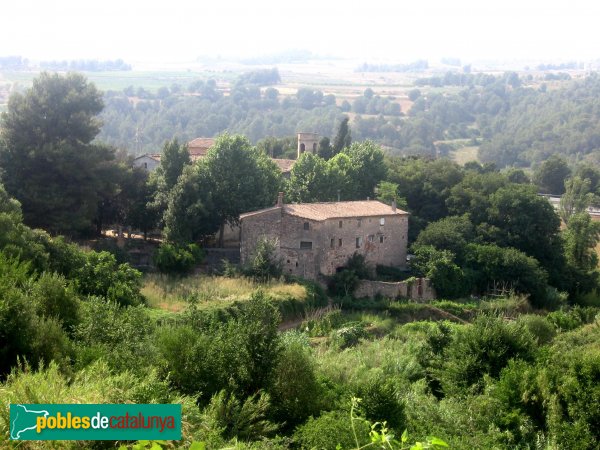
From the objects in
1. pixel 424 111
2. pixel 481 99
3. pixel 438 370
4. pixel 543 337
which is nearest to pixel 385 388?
pixel 438 370

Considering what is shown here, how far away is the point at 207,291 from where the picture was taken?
100 feet

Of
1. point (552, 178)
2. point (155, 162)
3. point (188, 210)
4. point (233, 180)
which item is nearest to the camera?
point (188, 210)

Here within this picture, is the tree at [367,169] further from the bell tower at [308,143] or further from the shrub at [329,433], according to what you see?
the shrub at [329,433]

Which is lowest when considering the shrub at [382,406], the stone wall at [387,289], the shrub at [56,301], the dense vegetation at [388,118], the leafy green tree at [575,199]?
the dense vegetation at [388,118]

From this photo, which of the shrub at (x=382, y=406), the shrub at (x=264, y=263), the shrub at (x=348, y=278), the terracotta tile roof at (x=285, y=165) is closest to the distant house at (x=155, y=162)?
the terracotta tile roof at (x=285, y=165)

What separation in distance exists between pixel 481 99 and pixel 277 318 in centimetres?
16471

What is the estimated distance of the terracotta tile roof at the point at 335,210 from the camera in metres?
35.2

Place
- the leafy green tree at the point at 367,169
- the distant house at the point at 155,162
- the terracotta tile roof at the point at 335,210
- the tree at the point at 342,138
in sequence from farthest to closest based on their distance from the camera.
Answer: the tree at the point at 342,138, the distant house at the point at 155,162, the leafy green tree at the point at 367,169, the terracotta tile roof at the point at 335,210

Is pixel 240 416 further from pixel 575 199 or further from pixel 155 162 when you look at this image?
pixel 575 199

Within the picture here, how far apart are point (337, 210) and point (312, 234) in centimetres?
252

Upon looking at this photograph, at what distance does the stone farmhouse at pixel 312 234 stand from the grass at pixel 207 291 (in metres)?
2.15

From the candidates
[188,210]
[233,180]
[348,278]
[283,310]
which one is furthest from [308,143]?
[283,310]

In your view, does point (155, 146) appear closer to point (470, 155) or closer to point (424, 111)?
point (470, 155)

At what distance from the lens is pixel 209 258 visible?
120ft
